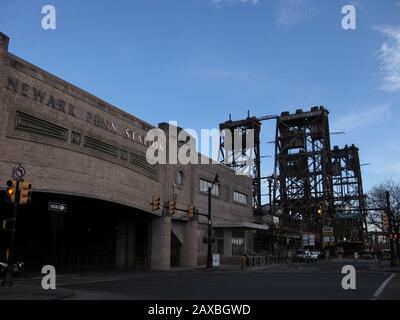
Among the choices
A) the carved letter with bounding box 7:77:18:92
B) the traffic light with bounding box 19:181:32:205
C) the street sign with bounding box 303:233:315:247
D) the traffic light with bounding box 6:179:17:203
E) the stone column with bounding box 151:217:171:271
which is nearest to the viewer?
the traffic light with bounding box 19:181:32:205

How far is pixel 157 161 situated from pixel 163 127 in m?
3.77

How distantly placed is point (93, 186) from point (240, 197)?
117ft

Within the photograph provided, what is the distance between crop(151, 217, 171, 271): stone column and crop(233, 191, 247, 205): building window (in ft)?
73.2

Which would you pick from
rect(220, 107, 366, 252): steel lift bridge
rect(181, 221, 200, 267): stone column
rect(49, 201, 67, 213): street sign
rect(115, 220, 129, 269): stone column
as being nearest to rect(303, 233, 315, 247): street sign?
rect(220, 107, 366, 252): steel lift bridge

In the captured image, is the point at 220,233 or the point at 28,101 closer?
the point at 28,101

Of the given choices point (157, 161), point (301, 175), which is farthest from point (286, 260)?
point (301, 175)

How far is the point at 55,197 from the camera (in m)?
34.3

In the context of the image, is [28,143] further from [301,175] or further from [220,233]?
[301,175]

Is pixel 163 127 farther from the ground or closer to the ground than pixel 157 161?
farther from the ground

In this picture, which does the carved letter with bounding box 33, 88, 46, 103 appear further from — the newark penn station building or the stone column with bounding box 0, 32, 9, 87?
the stone column with bounding box 0, 32, 9, 87

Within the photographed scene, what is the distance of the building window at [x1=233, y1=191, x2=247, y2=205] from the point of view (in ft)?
213

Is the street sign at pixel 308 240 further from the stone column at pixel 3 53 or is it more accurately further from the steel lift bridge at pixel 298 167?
the stone column at pixel 3 53

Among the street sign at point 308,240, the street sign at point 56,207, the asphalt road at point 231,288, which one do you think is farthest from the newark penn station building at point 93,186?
the street sign at point 308,240

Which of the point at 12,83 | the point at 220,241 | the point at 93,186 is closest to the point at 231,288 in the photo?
the point at 93,186
